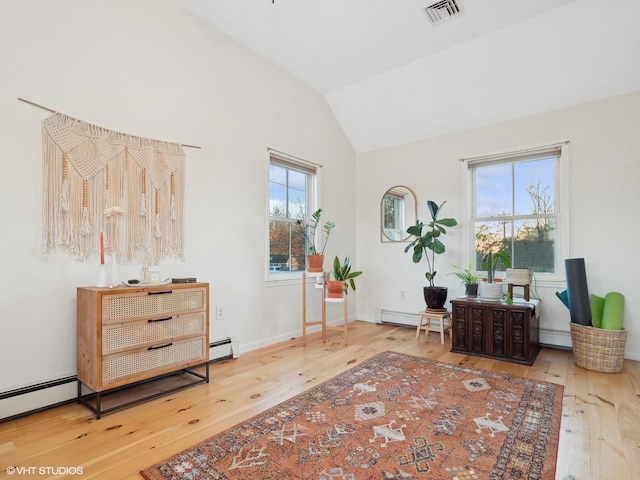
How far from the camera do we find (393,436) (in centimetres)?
187

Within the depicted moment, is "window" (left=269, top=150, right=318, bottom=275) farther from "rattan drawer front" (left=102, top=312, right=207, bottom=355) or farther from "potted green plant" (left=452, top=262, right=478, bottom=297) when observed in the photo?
"potted green plant" (left=452, top=262, right=478, bottom=297)

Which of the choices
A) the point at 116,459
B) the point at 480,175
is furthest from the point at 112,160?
the point at 480,175

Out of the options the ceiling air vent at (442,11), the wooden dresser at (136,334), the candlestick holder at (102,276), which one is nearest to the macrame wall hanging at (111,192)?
the candlestick holder at (102,276)

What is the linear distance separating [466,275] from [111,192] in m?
3.61

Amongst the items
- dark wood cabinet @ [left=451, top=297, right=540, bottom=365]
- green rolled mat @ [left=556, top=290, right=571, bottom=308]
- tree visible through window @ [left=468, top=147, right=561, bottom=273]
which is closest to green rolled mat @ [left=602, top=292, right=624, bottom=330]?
green rolled mat @ [left=556, top=290, right=571, bottom=308]

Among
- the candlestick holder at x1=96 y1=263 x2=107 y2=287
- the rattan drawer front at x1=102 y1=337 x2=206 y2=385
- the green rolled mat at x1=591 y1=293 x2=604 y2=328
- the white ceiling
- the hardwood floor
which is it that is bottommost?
the hardwood floor

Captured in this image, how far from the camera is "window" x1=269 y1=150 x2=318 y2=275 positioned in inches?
154

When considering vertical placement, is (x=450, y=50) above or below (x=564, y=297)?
above

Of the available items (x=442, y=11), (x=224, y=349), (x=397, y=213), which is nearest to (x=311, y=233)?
(x=397, y=213)

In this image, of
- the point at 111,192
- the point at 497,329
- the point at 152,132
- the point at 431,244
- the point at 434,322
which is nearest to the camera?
the point at 111,192

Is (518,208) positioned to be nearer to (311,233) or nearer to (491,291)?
(491,291)

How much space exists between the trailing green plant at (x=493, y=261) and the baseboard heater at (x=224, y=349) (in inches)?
107

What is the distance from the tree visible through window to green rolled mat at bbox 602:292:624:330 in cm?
66

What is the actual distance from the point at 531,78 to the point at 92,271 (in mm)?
4400
